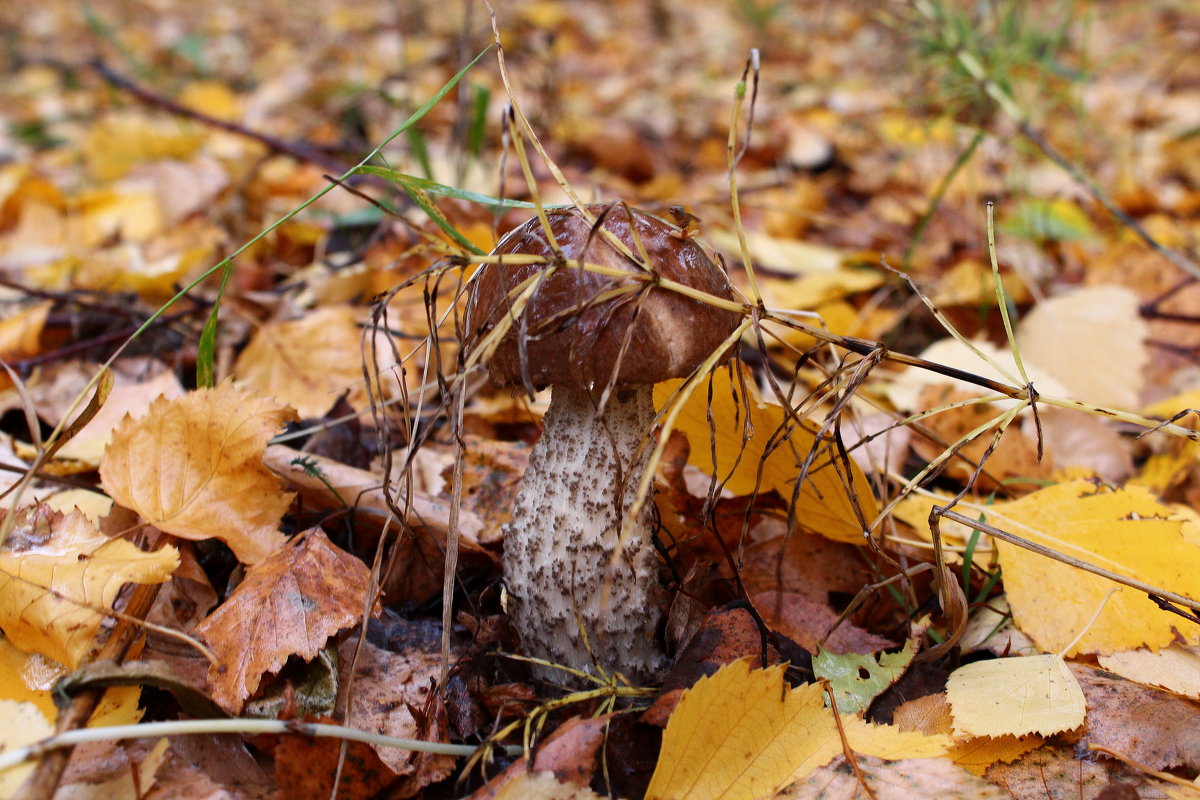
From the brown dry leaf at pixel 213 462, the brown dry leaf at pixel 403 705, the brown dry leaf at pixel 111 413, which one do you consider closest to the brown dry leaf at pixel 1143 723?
the brown dry leaf at pixel 403 705

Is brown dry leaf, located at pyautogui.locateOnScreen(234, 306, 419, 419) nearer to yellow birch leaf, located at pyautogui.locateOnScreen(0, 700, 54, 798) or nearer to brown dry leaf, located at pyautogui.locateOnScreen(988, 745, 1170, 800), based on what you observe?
yellow birch leaf, located at pyautogui.locateOnScreen(0, 700, 54, 798)

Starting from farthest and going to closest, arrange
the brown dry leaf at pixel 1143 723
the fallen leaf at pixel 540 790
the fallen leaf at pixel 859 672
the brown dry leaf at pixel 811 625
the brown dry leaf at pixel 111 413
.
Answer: the brown dry leaf at pixel 111 413 < the brown dry leaf at pixel 811 625 < the fallen leaf at pixel 859 672 < the brown dry leaf at pixel 1143 723 < the fallen leaf at pixel 540 790

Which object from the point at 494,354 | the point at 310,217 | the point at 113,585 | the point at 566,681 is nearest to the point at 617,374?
the point at 494,354

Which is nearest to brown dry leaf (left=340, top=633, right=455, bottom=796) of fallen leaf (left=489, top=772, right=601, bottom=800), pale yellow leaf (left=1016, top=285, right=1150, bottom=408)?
fallen leaf (left=489, top=772, right=601, bottom=800)

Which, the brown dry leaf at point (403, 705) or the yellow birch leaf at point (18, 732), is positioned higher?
the yellow birch leaf at point (18, 732)

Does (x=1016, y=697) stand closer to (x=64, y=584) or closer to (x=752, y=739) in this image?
(x=752, y=739)

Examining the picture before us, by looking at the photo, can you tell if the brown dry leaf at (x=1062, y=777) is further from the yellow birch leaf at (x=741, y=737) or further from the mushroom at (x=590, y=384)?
the mushroom at (x=590, y=384)

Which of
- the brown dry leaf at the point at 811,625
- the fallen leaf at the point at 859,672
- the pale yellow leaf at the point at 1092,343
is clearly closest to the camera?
the fallen leaf at the point at 859,672
